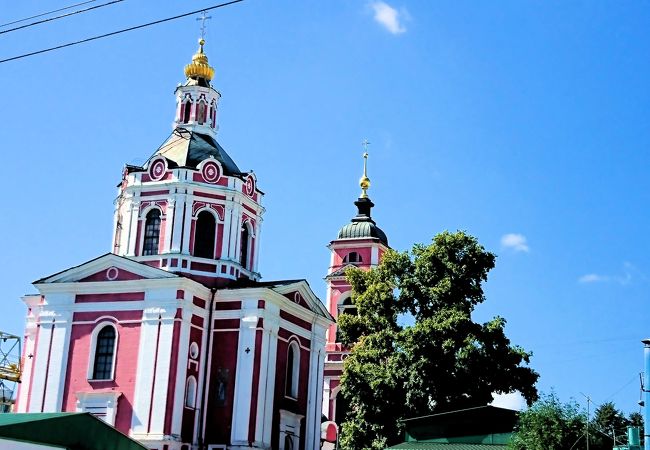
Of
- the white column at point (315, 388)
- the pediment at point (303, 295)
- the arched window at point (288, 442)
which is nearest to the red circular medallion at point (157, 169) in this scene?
the pediment at point (303, 295)

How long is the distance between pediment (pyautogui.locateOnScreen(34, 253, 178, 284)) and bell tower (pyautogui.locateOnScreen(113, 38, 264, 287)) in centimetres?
167

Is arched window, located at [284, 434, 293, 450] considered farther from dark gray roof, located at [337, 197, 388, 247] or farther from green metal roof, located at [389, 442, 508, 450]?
dark gray roof, located at [337, 197, 388, 247]

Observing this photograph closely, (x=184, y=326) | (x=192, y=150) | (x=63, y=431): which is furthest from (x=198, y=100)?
(x=63, y=431)

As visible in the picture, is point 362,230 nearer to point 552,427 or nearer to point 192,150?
point 192,150

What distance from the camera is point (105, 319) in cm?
3234

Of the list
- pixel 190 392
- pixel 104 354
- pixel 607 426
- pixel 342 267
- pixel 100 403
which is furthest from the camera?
pixel 342 267

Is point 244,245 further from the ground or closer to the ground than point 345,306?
closer to the ground

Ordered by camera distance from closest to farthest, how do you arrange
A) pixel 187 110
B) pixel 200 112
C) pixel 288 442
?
pixel 288 442, pixel 200 112, pixel 187 110

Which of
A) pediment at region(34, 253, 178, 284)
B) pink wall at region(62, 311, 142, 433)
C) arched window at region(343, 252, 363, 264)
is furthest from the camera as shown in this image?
arched window at region(343, 252, 363, 264)

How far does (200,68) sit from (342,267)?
14.3m

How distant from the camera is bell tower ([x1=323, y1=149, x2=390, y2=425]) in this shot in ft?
152

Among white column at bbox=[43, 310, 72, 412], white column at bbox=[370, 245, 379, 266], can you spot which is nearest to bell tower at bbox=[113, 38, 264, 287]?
white column at bbox=[43, 310, 72, 412]

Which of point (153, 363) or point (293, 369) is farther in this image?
point (293, 369)

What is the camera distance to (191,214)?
34.5m
